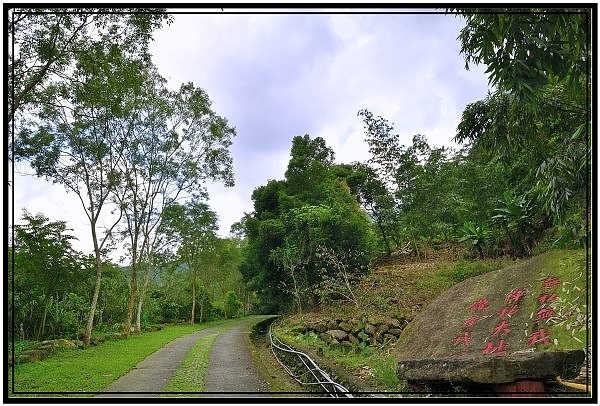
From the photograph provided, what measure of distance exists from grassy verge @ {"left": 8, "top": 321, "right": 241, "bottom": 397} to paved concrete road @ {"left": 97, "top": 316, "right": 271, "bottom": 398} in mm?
183

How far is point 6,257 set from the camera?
295 centimetres

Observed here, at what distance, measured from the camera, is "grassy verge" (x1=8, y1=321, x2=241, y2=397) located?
13.2ft

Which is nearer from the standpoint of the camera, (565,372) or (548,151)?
(565,372)

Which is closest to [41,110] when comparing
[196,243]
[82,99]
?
[82,99]

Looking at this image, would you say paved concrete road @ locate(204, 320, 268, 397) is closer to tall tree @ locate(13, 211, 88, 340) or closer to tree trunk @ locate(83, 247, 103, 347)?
tree trunk @ locate(83, 247, 103, 347)

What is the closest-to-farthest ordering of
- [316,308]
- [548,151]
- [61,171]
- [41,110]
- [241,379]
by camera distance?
[548,151], [241,379], [41,110], [61,171], [316,308]

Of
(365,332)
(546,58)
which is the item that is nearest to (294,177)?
(365,332)

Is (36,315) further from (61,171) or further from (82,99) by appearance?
(82,99)

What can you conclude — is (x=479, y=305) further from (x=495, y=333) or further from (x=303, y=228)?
Result: (x=303, y=228)

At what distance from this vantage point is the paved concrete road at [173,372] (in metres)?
4.54

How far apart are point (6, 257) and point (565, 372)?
12.9ft

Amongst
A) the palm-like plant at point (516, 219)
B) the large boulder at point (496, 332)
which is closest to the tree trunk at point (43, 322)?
the large boulder at point (496, 332)

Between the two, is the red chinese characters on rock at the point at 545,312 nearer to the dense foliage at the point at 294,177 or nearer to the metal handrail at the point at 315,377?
the dense foliage at the point at 294,177

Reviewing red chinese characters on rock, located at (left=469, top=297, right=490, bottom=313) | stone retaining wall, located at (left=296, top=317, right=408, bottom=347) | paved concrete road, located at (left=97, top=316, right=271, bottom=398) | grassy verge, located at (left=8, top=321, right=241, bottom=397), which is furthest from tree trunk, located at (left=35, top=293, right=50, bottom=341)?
red chinese characters on rock, located at (left=469, top=297, right=490, bottom=313)
